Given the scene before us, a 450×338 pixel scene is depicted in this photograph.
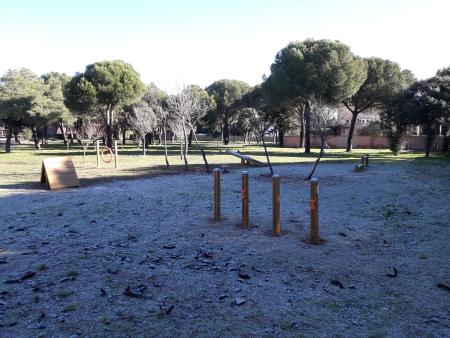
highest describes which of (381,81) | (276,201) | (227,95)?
(227,95)

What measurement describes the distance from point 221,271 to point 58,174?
28.4ft

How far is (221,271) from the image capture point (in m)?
4.54

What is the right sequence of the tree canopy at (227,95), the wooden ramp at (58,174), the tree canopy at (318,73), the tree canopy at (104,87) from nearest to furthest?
1. the wooden ramp at (58,174)
2. the tree canopy at (318,73)
3. the tree canopy at (104,87)
4. the tree canopy at (227,95)

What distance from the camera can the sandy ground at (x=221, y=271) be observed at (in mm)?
3287

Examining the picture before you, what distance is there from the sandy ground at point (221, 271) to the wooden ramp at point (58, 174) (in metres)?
2.76

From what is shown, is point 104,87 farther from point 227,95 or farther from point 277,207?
point 277,207

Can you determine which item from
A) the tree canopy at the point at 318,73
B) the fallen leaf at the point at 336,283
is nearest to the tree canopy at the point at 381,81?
the tree canopy at the point at 318,73

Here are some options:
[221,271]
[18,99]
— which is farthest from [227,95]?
[221,271]

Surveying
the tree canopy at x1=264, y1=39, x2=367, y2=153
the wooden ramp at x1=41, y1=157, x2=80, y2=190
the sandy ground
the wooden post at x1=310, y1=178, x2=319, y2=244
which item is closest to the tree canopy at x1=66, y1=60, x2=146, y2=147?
the tree canopy at x1=264, y1=39, x2=367, y2=153

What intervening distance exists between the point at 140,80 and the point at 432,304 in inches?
1302

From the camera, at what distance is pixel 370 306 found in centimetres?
364

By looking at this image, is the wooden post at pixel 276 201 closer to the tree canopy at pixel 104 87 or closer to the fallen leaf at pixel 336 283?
the fallen leaf at pixel 336 283

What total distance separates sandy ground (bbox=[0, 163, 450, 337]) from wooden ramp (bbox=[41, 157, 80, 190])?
2.76 meters

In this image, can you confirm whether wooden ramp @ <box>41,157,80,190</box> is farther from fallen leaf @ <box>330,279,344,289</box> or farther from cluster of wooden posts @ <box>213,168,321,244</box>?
fallen leaf @ <box>330,279,344,289</box>
